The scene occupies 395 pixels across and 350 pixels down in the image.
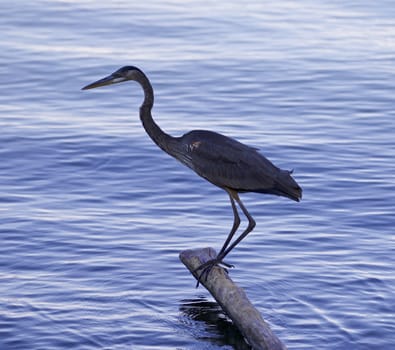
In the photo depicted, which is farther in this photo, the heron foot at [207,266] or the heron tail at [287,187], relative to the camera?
the heron tail at [287,187]

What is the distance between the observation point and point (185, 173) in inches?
575

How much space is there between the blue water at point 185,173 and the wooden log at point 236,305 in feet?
2.08

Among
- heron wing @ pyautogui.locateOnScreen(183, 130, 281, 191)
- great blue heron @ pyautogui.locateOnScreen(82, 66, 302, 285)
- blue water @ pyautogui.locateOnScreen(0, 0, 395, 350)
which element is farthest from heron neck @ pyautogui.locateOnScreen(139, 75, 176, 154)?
blue water @ pyautogui.locateOnScreen(0, 0, 395, 350)

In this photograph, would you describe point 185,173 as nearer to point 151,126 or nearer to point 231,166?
point 151,126

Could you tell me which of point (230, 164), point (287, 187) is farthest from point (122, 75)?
point (287, 187)

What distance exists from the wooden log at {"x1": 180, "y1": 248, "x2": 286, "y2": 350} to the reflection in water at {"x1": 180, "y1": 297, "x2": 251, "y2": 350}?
57cm

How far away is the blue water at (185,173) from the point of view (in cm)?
1052

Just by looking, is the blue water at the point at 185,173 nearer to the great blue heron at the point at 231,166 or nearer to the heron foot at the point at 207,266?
the heron foot at the point at 207,266

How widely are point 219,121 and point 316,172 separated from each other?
7.09 ft

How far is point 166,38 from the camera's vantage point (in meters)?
20.0

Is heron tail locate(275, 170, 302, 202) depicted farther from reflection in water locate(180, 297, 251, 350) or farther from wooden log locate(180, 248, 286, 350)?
reflection in water locate(180, 297, 251, 350)

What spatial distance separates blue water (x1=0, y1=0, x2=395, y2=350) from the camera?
34.5ft

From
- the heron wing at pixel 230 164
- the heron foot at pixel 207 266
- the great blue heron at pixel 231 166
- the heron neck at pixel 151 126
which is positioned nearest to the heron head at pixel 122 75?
the great blue heron at pixel 231 166

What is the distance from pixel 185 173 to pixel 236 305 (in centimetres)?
554
